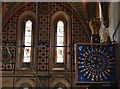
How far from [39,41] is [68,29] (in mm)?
1255

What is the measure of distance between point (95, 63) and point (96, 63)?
0.05 feet

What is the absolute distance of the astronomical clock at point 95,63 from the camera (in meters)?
5.23

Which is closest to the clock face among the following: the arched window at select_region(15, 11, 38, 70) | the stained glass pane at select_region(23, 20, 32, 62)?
the arched window at select_region(15, 11, 38, 70)

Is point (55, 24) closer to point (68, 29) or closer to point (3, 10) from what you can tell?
point (68, 29)

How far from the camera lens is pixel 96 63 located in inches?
209

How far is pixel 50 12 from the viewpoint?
44.8 feet

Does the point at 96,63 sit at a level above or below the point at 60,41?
below

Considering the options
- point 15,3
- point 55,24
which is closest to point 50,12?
point 55,24

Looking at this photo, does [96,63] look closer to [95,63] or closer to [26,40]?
[95,63]

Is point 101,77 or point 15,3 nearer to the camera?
point 101,77

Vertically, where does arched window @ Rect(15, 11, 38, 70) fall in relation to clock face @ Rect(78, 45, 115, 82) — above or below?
above

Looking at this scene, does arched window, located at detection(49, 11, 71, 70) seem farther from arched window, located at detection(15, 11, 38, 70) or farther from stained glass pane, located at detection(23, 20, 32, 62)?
stained glass pane, located at detection(23, 20, 32, 62)

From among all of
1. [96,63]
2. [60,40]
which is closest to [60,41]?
[60,40]

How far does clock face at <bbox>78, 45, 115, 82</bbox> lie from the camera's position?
17.2ft
